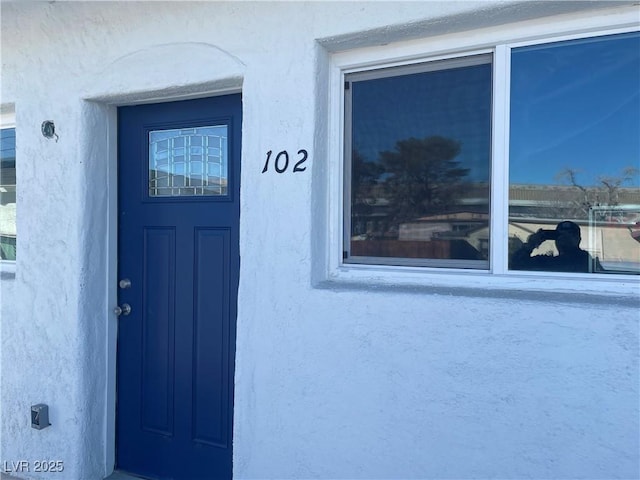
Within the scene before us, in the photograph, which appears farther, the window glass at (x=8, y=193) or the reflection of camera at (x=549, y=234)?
the window glass at (x=8, y=193)

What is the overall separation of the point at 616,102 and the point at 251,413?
2.21 m

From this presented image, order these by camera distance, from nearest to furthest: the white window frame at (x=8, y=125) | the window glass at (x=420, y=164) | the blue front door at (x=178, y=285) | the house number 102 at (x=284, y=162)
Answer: the window glass at (x=420, y=164) < the house number 102 at (x=284, y=162) < the blue front door at (x=178, y=285) < the white window frame at (x=8, y=125)

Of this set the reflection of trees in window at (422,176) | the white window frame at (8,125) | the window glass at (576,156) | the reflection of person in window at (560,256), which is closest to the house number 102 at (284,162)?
the reflection of trees in window at (422,176)

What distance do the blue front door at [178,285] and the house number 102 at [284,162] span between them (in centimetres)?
37

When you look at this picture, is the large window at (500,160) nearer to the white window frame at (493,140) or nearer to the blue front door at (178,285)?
the white window frame at (493,140)

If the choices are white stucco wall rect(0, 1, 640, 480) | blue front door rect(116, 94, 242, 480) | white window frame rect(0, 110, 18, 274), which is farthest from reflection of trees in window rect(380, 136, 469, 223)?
white window frame rect(0, 110, 18, 274)

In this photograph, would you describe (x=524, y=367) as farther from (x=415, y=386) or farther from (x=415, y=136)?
(x=415, y=136)

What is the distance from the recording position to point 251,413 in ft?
8.47

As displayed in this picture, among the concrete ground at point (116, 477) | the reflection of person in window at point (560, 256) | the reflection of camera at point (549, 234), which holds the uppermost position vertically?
the reflection of camera at point (549, 234)

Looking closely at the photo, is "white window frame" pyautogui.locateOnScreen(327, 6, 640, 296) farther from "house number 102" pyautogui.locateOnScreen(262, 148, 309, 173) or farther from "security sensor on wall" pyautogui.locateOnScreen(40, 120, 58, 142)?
"security sensor on wall" pyautogui.locateOnScreen(40, 120, 58, 142)

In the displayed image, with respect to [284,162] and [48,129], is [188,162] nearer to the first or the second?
[284,162]

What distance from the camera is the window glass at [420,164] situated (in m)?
2.31

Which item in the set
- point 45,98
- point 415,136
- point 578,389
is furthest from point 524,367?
point 45,98

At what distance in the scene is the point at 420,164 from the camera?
7.97ft
